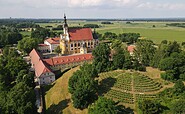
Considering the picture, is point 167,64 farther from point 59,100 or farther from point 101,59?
point 59,100

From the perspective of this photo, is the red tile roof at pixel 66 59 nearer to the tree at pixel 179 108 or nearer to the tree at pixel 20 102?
the tree at pixel 20 102

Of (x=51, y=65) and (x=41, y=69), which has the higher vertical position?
(x=41, y=69)

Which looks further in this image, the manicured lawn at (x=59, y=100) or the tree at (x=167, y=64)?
the tree at (x=167, y=64)

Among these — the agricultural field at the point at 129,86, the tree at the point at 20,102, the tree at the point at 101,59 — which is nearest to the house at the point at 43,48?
the tree at the point at 101,59

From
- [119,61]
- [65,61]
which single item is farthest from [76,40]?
[119,61]

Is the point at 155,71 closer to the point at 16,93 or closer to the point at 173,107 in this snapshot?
the point at 173,107

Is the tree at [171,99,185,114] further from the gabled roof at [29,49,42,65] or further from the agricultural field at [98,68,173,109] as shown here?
the gabled roof at [29,49,42,65]

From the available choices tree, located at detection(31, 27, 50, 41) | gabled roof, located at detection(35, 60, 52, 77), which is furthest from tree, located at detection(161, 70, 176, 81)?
tree, located at detection(31, 27, 50, 41)

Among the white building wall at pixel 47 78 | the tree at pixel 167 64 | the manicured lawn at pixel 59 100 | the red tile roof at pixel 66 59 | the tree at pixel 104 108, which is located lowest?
the manicured lawn at pixel 59 100
